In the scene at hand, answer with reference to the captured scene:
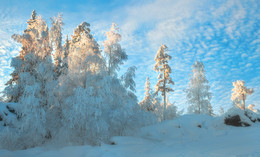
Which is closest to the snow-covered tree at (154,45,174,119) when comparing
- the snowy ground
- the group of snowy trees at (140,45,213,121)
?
the group of snowy trees at (140,45,213,121)

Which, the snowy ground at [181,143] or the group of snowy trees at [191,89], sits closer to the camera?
the snowy ground at [181,143]

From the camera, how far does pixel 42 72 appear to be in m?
11.7

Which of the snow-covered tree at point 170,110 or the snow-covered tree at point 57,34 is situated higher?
the snow-covered tree at point 57,34

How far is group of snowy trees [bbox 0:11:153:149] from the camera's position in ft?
33.0

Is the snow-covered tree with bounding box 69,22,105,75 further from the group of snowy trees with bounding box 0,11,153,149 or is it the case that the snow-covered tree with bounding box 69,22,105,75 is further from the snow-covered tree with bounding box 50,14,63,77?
the snow-covered tree with bounding box 50,14,63,77

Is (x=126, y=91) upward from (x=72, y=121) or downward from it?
upward

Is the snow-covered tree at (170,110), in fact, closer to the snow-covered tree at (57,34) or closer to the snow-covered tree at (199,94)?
the snow-covered tree at (199,94)

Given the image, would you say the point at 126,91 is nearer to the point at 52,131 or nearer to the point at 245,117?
the point at 52,131

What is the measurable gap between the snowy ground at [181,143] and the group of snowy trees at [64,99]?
828 mm

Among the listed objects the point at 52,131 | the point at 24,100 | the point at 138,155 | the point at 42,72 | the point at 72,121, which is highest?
the point at 42,72

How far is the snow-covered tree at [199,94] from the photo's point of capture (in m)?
25.7

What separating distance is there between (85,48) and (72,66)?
5.37 feet

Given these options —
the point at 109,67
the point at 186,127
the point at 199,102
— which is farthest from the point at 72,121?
the point at 199,102

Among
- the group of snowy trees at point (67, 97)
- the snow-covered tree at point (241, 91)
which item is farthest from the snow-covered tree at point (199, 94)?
the group of snowy trees at point (67, 97)
